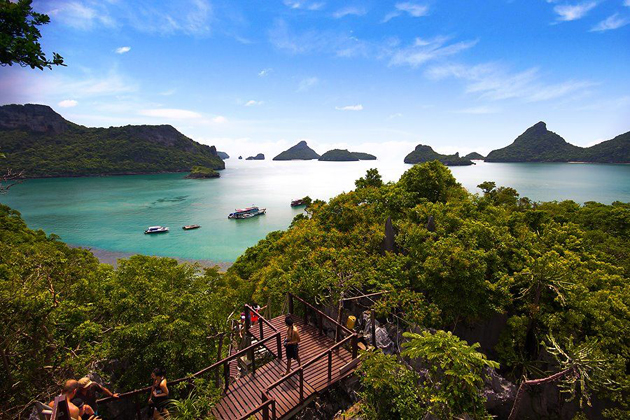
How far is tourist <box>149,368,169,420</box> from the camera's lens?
7270 mm

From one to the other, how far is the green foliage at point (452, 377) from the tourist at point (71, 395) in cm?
795

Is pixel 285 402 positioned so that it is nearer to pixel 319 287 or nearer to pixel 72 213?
pixel 319 287

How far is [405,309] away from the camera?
10680mm

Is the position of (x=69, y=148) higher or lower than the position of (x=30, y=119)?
lower

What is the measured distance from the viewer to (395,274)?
1209cm

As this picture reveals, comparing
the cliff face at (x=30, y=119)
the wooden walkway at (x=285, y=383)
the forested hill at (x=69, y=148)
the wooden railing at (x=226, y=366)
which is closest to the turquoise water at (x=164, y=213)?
the forested hill at (x=69, y=148)

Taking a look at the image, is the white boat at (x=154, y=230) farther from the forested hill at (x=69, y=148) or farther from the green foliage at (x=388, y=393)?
the forested hill at (x=69, y=148)

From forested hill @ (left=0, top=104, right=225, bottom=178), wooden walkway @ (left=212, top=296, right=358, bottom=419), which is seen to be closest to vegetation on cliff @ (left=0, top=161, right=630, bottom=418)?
wooden walkway @ (left=212, top=296, right=358, bottom=419)

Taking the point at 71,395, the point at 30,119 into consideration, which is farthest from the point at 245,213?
the point at 30,119

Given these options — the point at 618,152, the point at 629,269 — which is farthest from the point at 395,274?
the point at 618,152

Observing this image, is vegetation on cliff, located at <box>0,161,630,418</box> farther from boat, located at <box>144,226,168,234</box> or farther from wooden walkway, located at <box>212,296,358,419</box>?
boat, located at <box>144,226,168,234</box>

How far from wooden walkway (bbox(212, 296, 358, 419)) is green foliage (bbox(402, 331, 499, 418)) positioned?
93.1 inches

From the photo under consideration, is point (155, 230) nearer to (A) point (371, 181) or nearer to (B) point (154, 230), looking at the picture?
(B) point (154, 230)

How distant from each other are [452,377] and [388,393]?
1.89 metres
